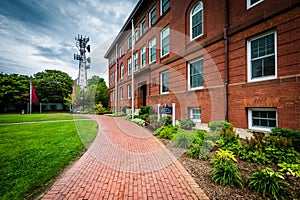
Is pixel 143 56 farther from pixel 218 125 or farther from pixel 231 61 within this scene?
pixel 218 125

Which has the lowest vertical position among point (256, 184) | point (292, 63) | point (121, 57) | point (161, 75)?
point (256, 184)

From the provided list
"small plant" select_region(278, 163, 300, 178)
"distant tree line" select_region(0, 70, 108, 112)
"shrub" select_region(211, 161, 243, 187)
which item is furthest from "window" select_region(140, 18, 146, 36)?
"small plant" select_region(278, 163, 300, 178)

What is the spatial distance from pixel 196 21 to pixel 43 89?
35.1 m

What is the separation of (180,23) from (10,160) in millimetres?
10725

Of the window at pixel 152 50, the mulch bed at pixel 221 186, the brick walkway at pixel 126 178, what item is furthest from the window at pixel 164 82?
the mulch bed at pixel 221 186

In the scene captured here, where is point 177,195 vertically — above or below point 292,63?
below

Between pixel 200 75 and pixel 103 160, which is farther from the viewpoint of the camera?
pixel 200 75

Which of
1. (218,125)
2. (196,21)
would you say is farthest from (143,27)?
(218,125)

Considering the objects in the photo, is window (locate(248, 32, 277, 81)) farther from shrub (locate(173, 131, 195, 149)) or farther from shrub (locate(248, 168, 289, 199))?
shrub (locate(248, 168, 289, 199))

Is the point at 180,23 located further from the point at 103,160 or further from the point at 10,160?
the point at 10,160

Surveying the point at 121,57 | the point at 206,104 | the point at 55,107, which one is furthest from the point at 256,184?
the point at 55,107

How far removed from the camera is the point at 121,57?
22703mm

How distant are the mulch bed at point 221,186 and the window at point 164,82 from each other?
8.12 metres

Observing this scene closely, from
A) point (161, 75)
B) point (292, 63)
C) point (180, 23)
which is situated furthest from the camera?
point (161, 75)
